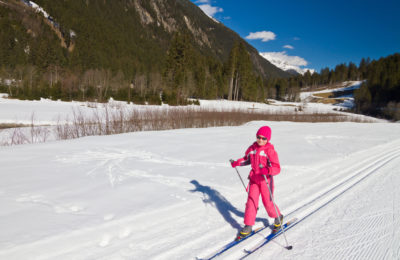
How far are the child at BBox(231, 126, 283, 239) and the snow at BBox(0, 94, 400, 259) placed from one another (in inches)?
11.7

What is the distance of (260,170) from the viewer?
2963 mm

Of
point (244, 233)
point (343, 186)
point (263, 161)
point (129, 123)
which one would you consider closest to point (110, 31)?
point (129, 123)

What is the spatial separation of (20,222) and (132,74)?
69.3 metres

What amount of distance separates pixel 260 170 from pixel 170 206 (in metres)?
1.71

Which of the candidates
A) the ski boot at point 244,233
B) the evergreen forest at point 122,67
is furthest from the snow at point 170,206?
the evergreen forest at point 122,67

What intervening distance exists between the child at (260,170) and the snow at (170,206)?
296 millimetres

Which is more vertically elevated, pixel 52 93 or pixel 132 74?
pixel 132 74

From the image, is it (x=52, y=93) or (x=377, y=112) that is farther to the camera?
(x=377, y=112)

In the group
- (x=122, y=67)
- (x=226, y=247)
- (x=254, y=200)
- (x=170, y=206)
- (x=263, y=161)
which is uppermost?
(x=122, y=67)

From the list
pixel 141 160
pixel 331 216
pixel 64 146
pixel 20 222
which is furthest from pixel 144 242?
pixel 64 146

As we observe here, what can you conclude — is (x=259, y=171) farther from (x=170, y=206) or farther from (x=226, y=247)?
(x=170, y=206)

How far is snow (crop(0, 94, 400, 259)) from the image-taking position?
9.09 ft

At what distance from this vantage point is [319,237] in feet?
10.3

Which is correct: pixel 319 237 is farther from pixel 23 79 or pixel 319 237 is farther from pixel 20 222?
pixel 23 79
